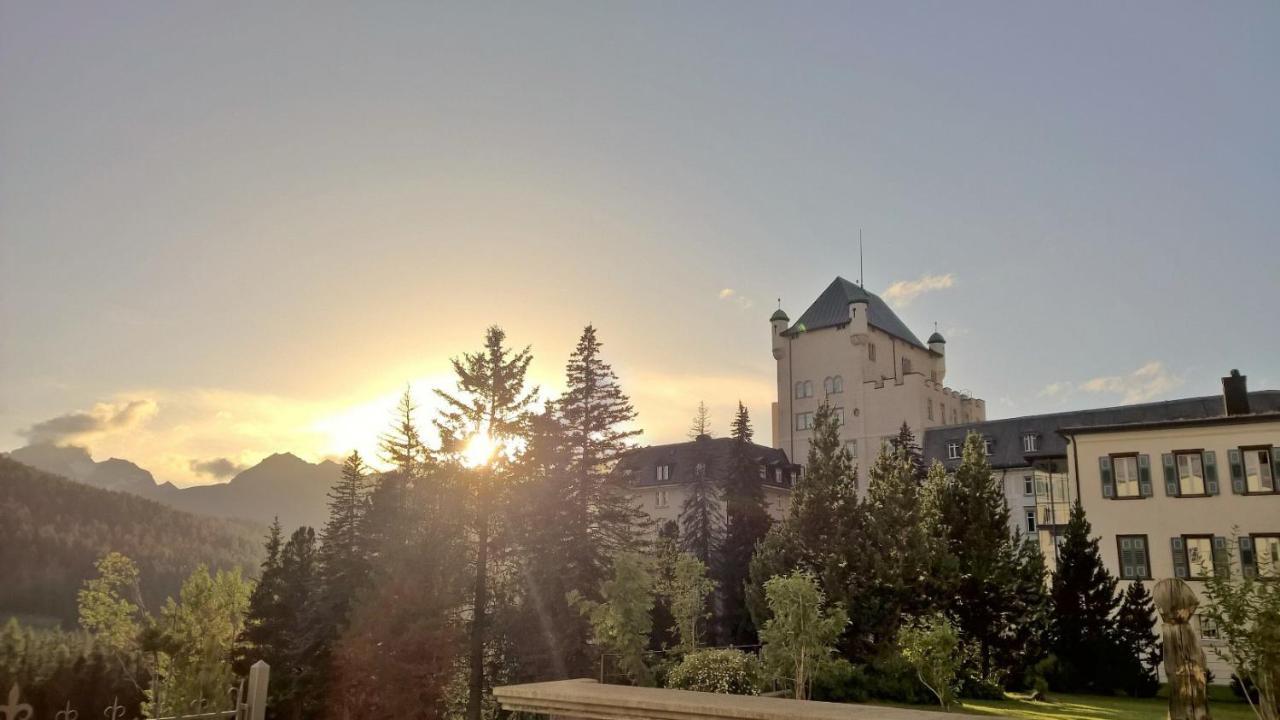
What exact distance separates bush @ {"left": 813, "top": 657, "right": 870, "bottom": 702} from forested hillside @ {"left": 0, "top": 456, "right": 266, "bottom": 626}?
350 feet

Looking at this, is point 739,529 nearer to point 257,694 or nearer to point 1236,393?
point 1236,393

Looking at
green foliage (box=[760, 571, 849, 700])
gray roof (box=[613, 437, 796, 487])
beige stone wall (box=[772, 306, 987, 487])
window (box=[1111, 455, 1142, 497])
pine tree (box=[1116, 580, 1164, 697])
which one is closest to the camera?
green foliage (box=[760, 571, 849, 700])

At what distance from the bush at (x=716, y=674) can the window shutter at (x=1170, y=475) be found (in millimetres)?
Answer: 26127

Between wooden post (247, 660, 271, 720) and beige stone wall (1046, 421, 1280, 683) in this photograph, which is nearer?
wooden post (247, 660, 271, 720)

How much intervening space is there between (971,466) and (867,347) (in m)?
44.8

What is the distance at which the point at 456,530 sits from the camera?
36125 mm

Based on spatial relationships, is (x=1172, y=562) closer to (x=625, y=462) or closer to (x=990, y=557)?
(x=990, y=557)

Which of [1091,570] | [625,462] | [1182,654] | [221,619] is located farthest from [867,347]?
[1182,654]

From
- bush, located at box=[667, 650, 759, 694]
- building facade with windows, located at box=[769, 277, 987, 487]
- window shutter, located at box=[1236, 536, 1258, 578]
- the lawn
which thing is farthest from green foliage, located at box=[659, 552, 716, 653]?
building facade with windows, located at box=[769, 277, 987, 487]

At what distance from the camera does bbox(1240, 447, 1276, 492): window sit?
35875 millimetres

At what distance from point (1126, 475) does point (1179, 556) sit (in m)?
4.03

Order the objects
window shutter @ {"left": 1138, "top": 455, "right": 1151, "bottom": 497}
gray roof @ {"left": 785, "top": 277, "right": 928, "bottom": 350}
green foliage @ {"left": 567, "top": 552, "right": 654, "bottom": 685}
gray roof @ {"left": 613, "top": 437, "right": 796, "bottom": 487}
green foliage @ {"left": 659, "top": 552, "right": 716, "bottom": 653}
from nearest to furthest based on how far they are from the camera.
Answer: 1. green foliage @ {"left": 567, "top": 552, "right": 654, "bottom": 685}
2. green foliage @ {"left": 659, "top": 552, "right": 716, "bottom": 653}
3. window shutter @ {"left": 1138, "top": 455, "right": 1151, "bottom": 497}
4. gray roof @ {"left": 613, "top": 437, "right": 796, "bottom": 487}
5. gray roof @ {"left": 785, "top": 277, "right": 928, "bottom": 350}

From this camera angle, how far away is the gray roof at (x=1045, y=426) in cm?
6116

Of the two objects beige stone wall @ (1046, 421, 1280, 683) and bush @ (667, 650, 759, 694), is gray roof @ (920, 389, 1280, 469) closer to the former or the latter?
beige stone wall @ (1046, 421, 1280, 683)
